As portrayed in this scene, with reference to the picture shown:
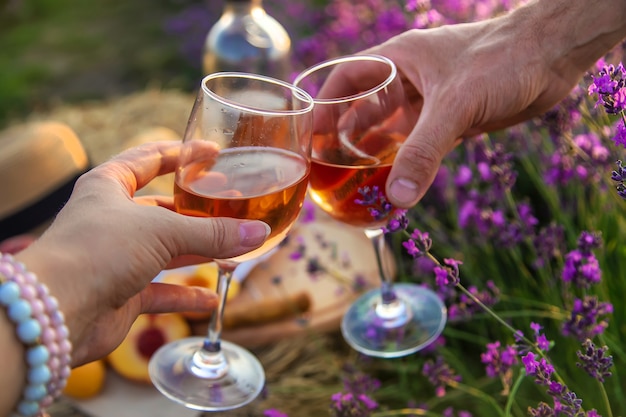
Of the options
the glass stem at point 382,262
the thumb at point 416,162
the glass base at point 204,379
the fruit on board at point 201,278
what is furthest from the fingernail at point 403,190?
the fruit on board at point 201,278

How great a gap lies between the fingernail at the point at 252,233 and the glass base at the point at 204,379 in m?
0.44

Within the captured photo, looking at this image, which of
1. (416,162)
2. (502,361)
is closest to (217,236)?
(416,162)

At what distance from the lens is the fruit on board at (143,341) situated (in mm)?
2105

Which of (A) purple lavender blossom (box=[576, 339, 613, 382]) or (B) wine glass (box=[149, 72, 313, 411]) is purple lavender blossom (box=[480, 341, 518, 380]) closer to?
(A) purple lavender blossom (box=[576, 339, 613, 382])

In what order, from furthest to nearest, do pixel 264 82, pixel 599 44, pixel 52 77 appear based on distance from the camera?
pixel 52 77
pixel 599 44
pixel 264 82

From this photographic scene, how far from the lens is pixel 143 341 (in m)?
2.16

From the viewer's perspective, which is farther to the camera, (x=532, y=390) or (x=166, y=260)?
(x=532, y=390)

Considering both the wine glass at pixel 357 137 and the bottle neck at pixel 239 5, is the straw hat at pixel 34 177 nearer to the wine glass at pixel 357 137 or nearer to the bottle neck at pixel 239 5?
the bottle neck at pixel 239 5

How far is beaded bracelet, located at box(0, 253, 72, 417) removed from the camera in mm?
1188

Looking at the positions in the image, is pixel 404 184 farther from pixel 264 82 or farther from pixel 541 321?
pixel 541 321

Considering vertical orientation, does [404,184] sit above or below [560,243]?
above

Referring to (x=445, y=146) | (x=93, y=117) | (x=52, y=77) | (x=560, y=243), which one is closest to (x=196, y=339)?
(x=445, y=146)

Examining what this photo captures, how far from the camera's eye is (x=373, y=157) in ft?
5.60

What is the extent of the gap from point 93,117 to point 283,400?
235 cm
